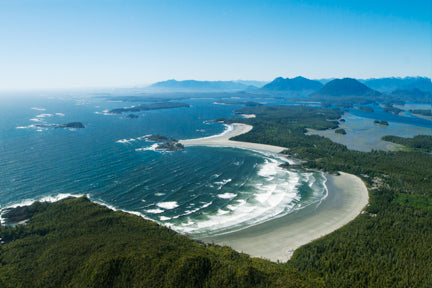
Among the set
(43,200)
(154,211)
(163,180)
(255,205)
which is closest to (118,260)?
(154,211)

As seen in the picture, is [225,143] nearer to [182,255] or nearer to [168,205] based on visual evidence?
[168,205]

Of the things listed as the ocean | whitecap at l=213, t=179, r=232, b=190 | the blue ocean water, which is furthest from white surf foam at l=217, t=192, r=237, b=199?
whitecap at l=213, t=179, r=232, b=190

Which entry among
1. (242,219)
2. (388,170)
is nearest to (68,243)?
(242,219)

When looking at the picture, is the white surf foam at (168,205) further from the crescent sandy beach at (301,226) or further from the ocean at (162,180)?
the crescent sandy beach at (301,226)

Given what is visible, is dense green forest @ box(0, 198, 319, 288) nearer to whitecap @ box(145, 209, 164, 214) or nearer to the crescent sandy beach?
the crescent sandy beach

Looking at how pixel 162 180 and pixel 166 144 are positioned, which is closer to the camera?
pixel 162 180

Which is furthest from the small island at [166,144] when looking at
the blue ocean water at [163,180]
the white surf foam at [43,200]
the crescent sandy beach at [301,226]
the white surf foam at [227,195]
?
the crescent sandy beach at [301,226]
